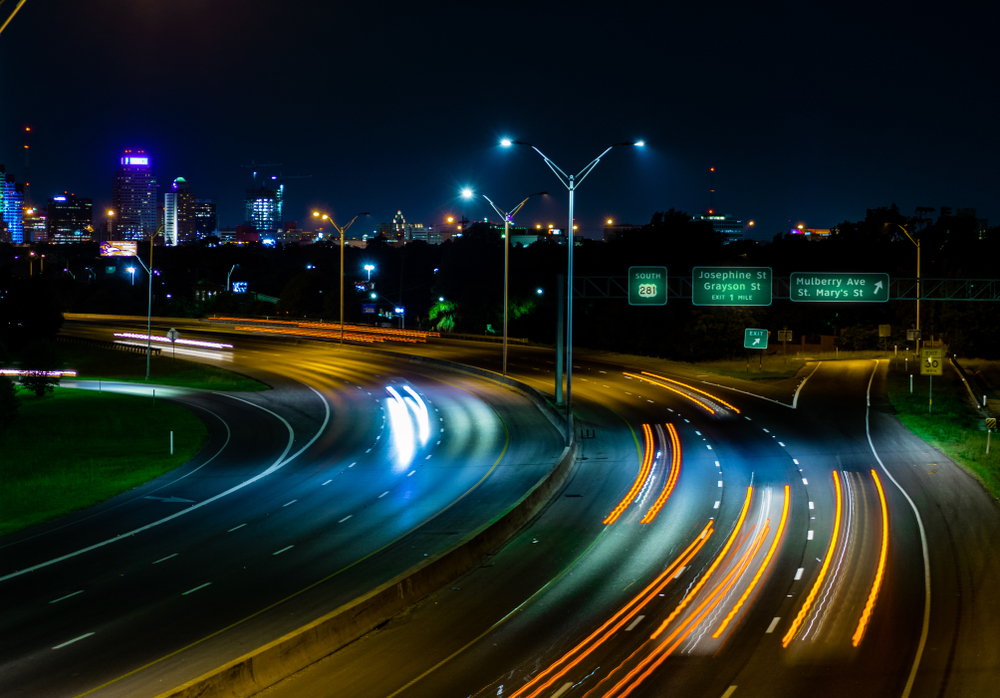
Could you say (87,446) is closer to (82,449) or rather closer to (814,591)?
(82,449)

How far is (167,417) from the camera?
4391 centimetres

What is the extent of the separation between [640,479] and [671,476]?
1.12m

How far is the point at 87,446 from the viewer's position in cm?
3659

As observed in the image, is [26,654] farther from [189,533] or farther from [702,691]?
[702,691]

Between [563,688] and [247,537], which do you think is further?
[247,537]

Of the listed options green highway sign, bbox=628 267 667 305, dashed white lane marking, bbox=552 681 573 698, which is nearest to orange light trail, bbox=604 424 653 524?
green highway sign, bbox=628 267 667 305

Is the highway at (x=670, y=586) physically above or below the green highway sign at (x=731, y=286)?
below

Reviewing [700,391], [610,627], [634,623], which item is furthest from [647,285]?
[610,627]

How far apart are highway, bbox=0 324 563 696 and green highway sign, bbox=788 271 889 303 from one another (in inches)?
569

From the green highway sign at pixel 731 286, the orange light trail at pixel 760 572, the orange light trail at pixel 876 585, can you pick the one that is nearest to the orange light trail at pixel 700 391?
the green highway sign at pixel 731 286

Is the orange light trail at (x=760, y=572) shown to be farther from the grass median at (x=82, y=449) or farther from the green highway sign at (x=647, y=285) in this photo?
the green highway sign at (x=647, y=285)

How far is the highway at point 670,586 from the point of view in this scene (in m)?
12.8

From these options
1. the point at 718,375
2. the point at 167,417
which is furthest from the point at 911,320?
the point at 167,417

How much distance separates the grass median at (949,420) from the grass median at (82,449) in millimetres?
27353
